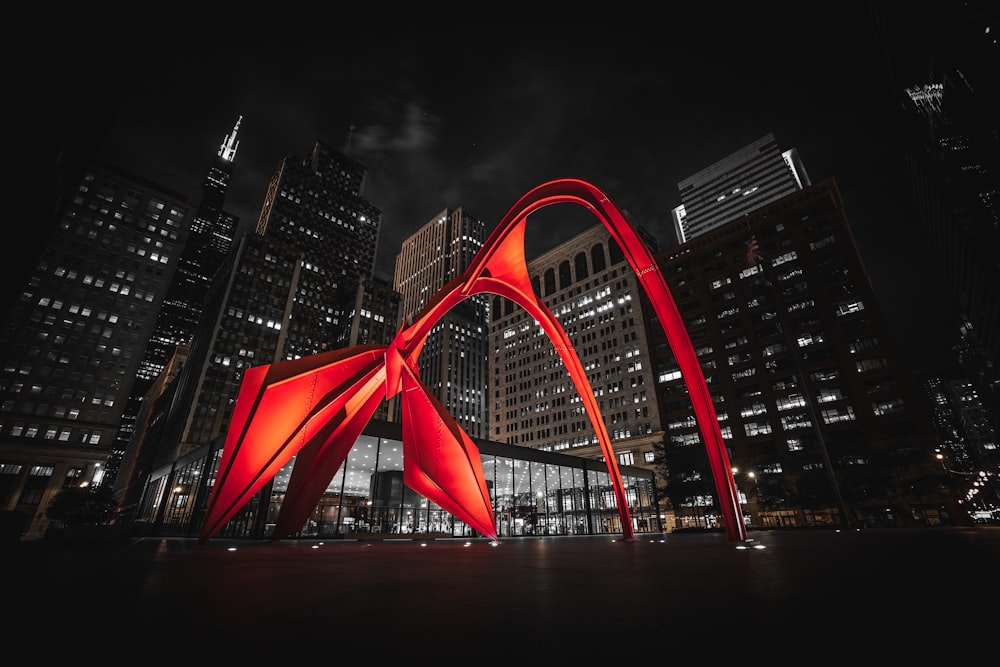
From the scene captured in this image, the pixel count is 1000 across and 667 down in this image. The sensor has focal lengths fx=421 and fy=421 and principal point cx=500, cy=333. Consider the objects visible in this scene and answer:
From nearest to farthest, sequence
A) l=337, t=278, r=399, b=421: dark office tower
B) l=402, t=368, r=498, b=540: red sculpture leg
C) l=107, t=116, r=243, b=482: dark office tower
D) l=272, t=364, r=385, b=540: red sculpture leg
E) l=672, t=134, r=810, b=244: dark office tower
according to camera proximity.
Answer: l=402, t=368, r=498, b=540: red sculpture leg → l=272, t=364, r=385, b=540: red sculpture leg → l=337, t=278, r=399, b=421: dark office tower → l=672, t=134, r=810, b=244: dark office tower → l=107, t=116, r=243, b=482: dark office tower

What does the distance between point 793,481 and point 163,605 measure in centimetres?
6391

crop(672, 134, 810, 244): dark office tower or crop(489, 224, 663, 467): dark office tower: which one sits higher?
crop(672, 134, 810, 244): dark office tower

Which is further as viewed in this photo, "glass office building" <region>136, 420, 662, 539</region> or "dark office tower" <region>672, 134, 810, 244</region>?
"dark office tower" <region>672, 134, 810, 244</region>

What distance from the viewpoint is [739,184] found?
453 feet

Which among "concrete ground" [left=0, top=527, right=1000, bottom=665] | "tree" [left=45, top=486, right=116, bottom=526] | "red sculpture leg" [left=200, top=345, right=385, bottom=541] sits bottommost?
"concrete ground" [left=0, top=527, right=1000, bottom=665]

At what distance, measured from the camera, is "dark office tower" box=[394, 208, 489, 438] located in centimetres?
10988

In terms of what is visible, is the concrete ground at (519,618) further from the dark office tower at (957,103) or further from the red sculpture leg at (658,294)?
the dark office tower at (957,103)

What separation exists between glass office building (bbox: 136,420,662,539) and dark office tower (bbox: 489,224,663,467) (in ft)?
95.4

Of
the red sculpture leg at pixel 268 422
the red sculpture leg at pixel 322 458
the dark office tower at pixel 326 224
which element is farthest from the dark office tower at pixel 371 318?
the red sculpture leg at pixel 268 422

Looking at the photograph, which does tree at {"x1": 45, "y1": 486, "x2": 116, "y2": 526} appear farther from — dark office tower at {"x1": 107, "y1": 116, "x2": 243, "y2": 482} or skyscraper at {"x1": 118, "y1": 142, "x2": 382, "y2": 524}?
dark office tower at {"x1": 107, "y1": 116, "x2": 243, "y2": 482}

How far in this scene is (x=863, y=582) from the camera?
4.23m

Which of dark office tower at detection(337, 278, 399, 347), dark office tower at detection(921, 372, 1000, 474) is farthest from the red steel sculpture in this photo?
dark office tower at detection(921, 372, 1000, 474)

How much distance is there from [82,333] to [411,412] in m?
76.8

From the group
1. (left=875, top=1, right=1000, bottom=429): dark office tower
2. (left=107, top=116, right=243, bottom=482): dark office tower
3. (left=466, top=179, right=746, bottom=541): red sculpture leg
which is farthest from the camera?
(left=107, top=116, right=243, bottom=482): dark office tower
